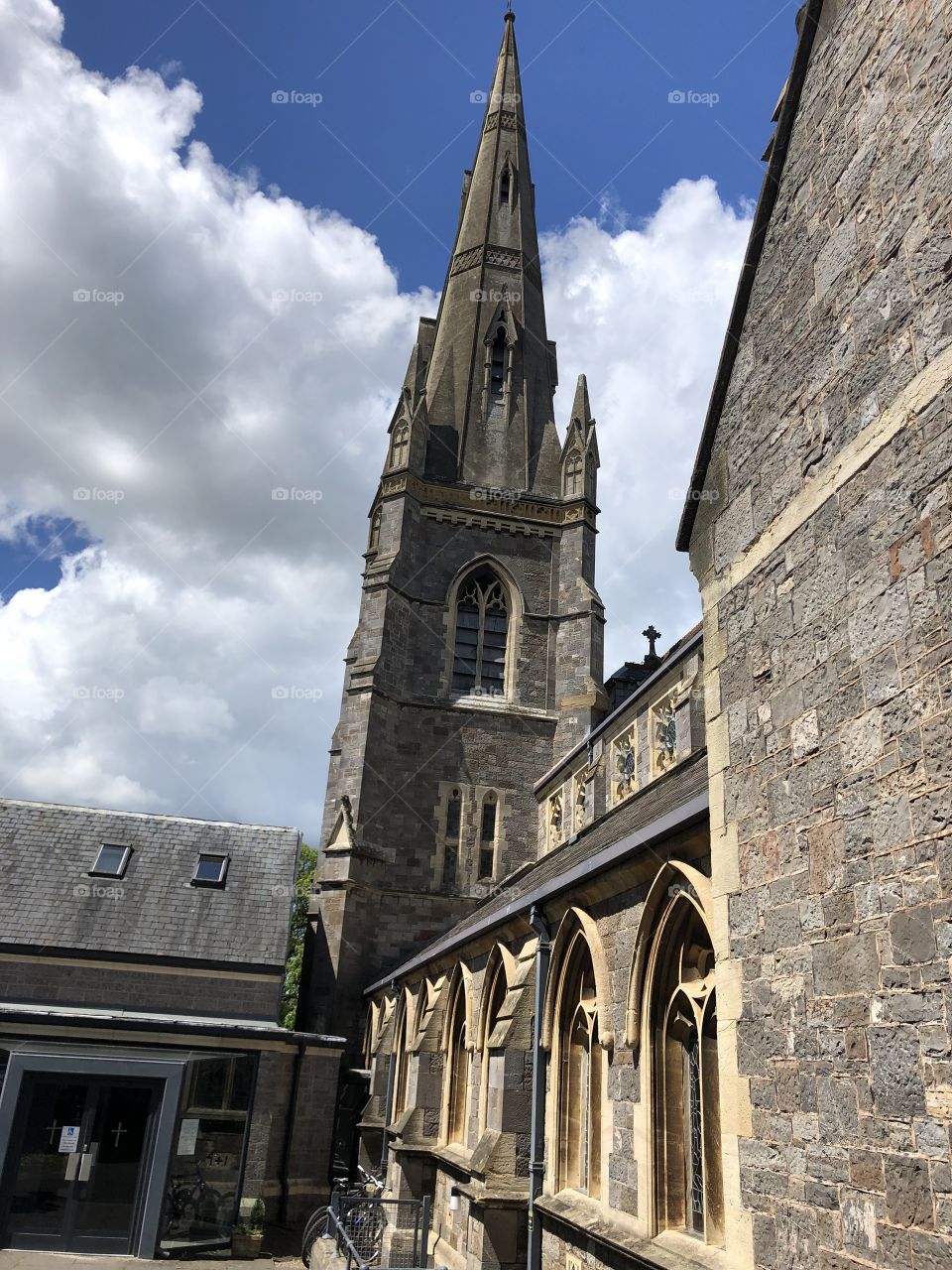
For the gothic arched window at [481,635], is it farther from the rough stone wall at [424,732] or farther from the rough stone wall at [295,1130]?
the rough stone wall at [295,1130]

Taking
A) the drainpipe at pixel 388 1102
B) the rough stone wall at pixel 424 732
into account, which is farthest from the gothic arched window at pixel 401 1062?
the rough stone wall at pixel 424 732

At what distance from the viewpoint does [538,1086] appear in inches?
333

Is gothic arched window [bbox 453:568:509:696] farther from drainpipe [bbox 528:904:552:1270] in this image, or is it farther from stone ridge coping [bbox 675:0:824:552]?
stone ridge coping [bbox 675:0:824:552]

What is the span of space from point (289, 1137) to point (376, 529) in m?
16.4

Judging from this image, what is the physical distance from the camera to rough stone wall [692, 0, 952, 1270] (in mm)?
3652

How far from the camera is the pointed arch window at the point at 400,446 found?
27.2m

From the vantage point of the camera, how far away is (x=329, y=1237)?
12.3 metres

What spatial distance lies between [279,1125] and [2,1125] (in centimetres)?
478

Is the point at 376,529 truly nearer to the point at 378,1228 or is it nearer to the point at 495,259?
the point at 495,259

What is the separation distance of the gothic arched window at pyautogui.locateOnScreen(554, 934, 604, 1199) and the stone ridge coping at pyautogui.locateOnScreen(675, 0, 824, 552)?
3851 millimetres

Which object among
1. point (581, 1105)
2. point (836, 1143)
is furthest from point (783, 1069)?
point (581, 1105)

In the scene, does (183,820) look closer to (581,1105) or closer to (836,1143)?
(581,1105)

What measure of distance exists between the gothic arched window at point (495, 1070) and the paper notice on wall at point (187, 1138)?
6346 mm

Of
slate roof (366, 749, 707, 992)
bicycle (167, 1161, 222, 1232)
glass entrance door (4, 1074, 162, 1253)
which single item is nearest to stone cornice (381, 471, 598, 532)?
slate roof (366, 749, 707, 992)
